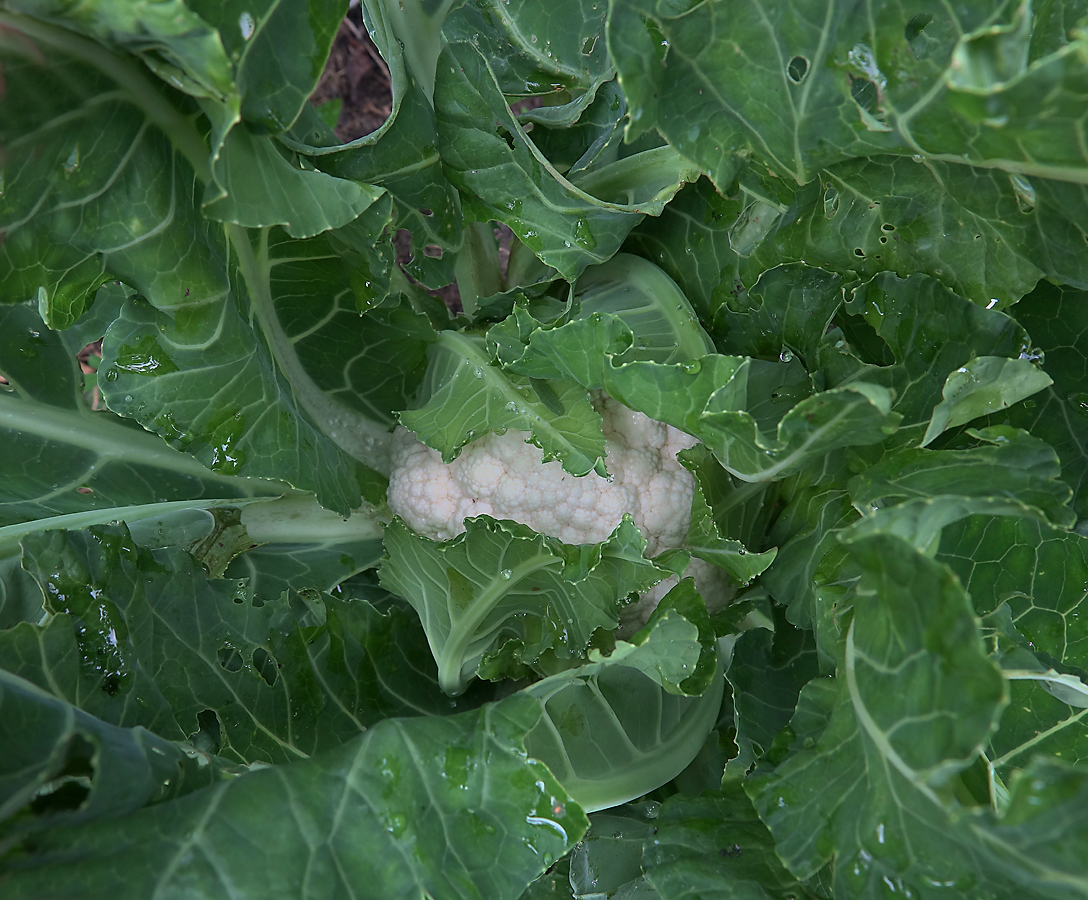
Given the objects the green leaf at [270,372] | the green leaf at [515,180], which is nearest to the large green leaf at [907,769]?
the green leaf at [515,180]

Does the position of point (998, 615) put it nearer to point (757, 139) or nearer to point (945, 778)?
point (945, 778)

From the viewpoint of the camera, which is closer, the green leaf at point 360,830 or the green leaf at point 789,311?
the green leaf at point 360,830

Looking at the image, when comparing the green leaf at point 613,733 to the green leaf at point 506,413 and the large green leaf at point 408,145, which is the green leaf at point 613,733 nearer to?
the green leaf at point 506,413

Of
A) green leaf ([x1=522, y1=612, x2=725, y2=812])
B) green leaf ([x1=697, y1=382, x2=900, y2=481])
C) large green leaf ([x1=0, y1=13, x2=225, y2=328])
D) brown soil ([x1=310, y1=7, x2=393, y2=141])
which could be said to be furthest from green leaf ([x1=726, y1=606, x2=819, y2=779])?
brown soil ([x1=310, y1=7, x2=393, y2=141])

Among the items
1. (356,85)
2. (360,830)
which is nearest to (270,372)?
(360,830)

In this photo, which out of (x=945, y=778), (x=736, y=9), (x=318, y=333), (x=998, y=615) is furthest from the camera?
(x=318, y=333)

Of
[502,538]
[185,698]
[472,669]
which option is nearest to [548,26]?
[502,538]

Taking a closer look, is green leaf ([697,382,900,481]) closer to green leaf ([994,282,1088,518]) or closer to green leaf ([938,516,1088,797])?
green leaf ([938,516,1088,797])

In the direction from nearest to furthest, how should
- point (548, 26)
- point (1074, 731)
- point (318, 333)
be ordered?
point (1074, 731), point (318, 333), point (548, 26)
